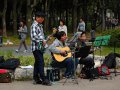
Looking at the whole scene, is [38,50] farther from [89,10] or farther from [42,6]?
[89,10]

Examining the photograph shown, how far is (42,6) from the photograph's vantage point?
5434 cm

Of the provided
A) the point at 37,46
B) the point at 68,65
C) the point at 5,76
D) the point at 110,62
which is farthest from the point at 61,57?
the point at 110,62

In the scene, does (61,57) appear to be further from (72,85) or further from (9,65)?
(9,65)

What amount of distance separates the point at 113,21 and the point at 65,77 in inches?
1838

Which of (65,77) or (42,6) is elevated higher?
(42,6)

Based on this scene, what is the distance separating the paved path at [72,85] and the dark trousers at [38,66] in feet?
0.99

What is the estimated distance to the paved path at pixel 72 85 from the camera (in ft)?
37.4

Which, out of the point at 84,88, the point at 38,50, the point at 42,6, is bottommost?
the point at 84,88

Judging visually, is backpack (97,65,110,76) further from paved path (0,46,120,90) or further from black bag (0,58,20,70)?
black bag (0,58,20,70)

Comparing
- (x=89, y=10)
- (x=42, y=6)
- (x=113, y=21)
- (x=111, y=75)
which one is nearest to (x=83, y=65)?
(x=111, y=75)

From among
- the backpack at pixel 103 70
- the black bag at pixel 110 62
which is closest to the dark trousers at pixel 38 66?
the backpack at pixel 103 70

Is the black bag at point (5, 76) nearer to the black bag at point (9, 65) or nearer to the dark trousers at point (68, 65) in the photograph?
the black bag at point (9, 65)

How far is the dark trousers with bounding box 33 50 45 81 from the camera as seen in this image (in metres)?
11.9

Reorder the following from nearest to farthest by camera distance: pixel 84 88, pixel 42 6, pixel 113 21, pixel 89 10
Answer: pixel 84 88 → pixel 42 6 → pixel 113 21 → pixel 89 10
